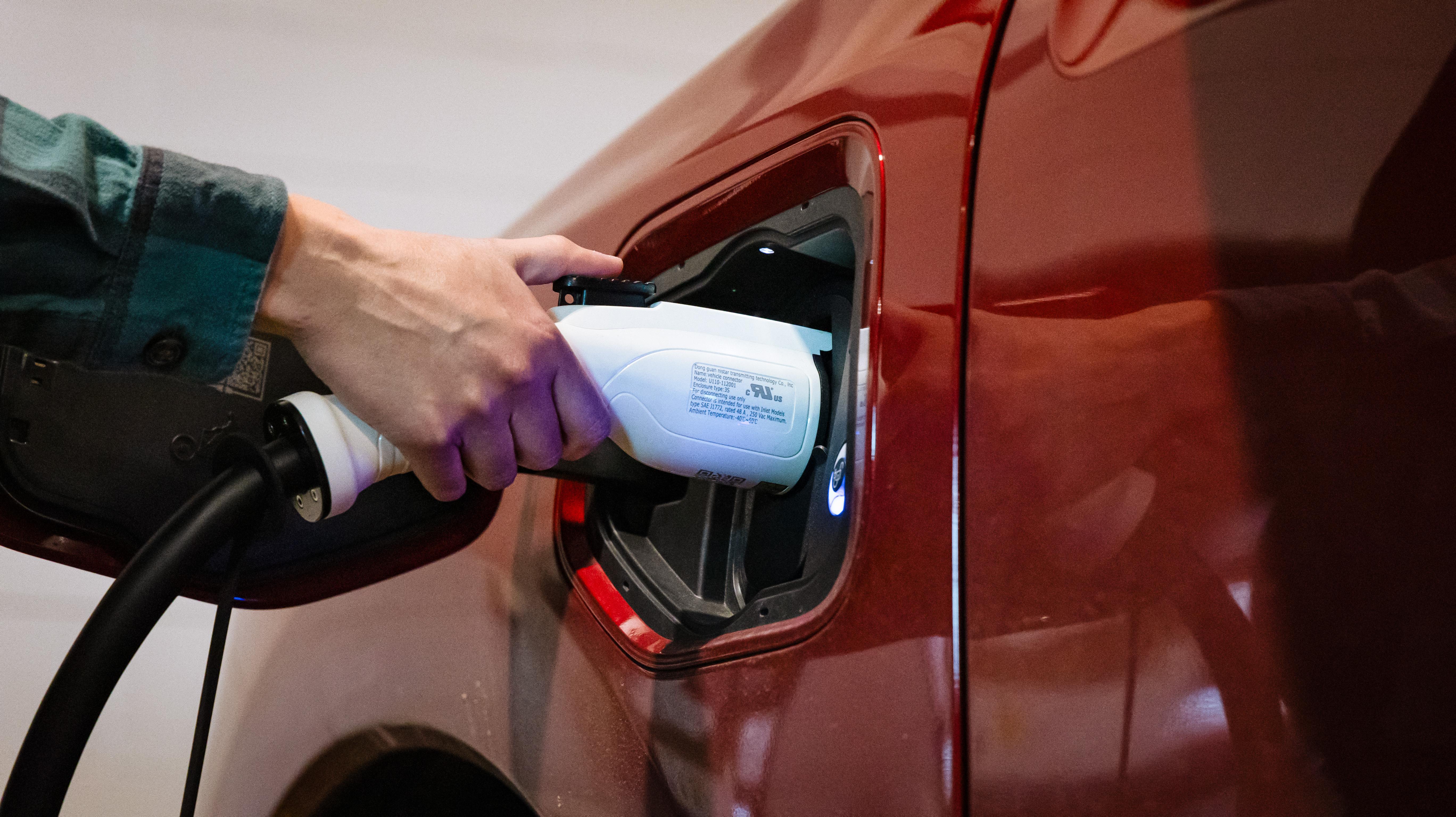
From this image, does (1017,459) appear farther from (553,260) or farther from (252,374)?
(252,374)

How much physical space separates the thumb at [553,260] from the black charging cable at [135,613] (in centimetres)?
19

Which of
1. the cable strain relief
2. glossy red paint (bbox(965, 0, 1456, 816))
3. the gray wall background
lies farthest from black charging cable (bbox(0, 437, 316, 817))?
the gray wall background

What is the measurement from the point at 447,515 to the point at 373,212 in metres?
1.75

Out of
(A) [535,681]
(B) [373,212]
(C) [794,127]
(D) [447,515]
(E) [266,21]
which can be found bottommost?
(A) [535,681]

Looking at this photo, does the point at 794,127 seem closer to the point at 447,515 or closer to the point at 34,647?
the point at 447,515

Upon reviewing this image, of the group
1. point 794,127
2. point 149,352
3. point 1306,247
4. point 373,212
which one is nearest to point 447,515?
point 149,352

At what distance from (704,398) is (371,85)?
2041 millimetres

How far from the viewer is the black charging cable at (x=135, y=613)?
498mm

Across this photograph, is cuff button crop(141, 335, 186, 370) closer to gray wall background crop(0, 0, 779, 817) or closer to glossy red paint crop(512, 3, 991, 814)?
glossy red paint crop(512, 3, 991, 814)

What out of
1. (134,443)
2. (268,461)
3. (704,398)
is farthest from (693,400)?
(134,443)

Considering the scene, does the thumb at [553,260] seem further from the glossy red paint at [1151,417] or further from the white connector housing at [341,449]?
the glossy red paint at [1151,417]

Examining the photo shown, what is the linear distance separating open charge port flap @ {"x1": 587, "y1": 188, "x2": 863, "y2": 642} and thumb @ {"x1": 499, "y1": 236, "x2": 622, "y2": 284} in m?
0.05

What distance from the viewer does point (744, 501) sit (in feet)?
2.30

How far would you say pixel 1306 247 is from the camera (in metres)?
0.34
